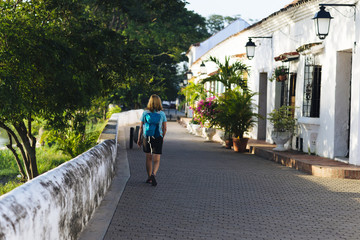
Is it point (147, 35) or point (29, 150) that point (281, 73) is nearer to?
point (29, 150)

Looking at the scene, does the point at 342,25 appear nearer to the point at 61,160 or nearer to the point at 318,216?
the point at 318,216

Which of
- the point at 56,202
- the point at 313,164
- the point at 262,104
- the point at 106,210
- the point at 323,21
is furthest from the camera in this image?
the point at 262,104

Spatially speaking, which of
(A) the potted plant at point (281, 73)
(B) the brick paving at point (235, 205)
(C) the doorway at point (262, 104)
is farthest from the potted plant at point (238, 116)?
(B) the brick paving at point (235, 205)

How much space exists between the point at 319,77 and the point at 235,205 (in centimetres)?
742

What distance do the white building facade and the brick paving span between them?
1.85 m

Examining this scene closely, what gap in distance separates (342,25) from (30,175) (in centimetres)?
823

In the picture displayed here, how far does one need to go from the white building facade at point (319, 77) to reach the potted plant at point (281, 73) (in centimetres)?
15

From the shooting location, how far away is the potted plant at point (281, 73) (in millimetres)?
15809

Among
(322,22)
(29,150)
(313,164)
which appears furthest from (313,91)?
(29,150)

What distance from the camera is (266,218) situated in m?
6.62

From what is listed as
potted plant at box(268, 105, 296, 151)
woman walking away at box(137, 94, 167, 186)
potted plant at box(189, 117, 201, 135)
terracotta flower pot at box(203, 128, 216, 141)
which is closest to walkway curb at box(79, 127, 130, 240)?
woman walking away at box(137, 94, 167, 186)

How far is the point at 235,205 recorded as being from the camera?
7.41 metres

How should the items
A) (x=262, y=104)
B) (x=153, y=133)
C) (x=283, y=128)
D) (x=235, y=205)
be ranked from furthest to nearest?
(x=262, y=104) → (x=283, y=128) → (x=153, y=133) → (x=235, y=205)

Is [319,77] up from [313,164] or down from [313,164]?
up
